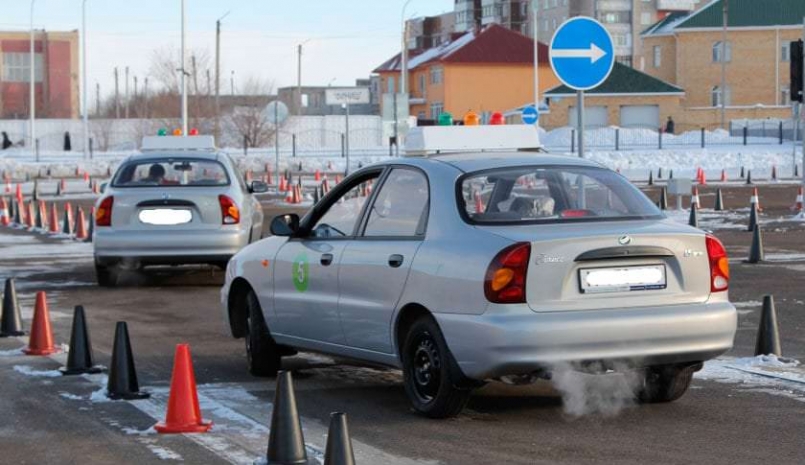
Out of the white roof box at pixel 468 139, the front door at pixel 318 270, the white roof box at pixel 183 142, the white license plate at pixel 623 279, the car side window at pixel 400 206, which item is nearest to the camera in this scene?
the white license plate at pixel 623 279

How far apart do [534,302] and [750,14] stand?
8504 cm

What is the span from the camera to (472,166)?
9.11m

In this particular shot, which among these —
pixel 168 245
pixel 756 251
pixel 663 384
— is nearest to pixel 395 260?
pixel 663 384

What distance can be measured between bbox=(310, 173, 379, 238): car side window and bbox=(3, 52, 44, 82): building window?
99.6 meters

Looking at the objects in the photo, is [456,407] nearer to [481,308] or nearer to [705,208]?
[481,308]

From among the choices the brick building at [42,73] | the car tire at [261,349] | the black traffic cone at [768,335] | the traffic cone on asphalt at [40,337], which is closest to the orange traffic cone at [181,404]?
the car tire at [261,349]

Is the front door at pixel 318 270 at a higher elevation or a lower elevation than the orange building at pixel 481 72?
lower

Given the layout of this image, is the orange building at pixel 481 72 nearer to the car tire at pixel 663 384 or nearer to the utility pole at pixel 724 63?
the utility pole at pixel 724 63

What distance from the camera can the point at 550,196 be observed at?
9023 millimetres

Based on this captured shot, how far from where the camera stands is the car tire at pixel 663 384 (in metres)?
8.98

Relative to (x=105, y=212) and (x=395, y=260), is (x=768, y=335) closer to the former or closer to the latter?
(x=395, y=260)

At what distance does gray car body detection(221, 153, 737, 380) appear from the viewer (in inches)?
319

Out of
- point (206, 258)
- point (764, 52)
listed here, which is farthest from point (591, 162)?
point (764, 52)

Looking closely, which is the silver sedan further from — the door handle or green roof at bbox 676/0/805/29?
green roof at bbox 676/0/805/29
